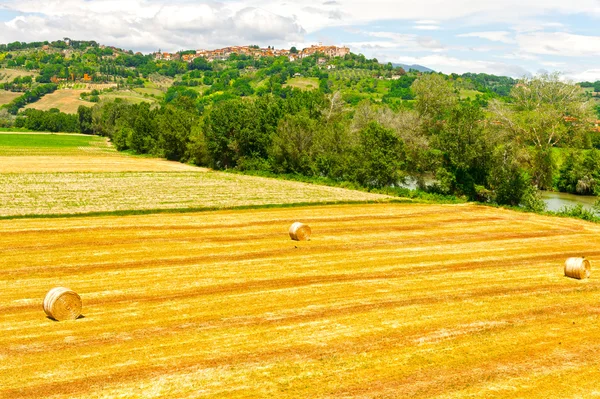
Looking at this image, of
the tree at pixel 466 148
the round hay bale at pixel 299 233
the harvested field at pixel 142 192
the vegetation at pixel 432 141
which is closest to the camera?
the round hay bale at pixel 299 233

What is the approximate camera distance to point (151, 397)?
13539mm

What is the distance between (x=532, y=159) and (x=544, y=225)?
20769 millimetres

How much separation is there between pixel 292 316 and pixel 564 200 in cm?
5981

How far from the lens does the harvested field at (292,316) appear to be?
14656 mm

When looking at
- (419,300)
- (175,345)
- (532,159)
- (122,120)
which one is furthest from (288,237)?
(122,120)

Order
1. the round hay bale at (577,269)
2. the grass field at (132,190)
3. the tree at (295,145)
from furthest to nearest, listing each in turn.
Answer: the tree at (295,145) < the grass field at (132,190) < the round hay bale at (577,269)

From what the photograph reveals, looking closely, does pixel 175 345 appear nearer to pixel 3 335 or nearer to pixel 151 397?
pixel 151 397

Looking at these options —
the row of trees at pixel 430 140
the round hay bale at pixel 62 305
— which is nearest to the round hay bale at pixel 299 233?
the round hay bale at pixel 62 305

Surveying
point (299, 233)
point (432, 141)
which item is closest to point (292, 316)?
point (299, 233)

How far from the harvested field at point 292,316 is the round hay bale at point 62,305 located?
1.08 ft

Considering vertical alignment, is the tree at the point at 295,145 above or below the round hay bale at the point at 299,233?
above

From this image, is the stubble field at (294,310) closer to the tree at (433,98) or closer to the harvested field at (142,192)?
the harvested field at (142,192)

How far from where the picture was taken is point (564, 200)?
69.3 meters

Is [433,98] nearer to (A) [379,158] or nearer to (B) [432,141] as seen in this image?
(B) [432,141]
